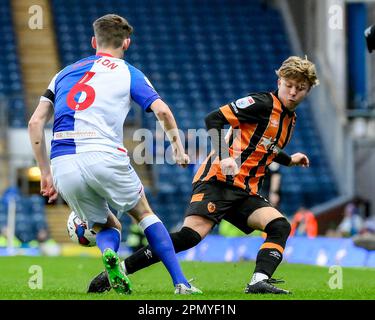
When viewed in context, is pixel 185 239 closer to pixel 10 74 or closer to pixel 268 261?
pixel 268 261

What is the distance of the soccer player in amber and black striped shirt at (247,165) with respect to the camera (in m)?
7.99

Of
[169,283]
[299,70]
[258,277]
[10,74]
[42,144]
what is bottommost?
[169,283]

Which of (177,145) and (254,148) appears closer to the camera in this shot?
(177,145)

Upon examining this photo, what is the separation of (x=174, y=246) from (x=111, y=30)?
178cm

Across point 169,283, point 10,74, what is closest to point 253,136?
point 169,283

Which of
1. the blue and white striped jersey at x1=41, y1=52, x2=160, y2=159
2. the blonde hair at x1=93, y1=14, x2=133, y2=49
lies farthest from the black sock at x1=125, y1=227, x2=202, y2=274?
the blonde hair at x1=93, y1=14, x2=133, y2=49

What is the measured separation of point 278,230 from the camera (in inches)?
313

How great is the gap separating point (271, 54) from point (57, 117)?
22768 mm

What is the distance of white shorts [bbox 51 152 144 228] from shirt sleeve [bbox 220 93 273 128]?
111cm

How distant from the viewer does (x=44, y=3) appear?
30500 millimetres

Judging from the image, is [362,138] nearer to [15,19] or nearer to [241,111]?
[15,19]

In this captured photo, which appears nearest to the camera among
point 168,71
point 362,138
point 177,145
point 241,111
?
point 177,145
